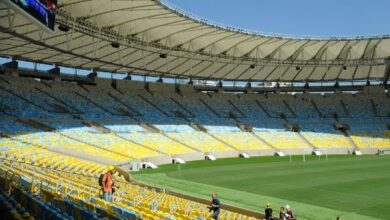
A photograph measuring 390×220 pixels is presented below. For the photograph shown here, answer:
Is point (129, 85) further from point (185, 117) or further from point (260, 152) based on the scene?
point (260, 152)

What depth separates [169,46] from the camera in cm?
4203

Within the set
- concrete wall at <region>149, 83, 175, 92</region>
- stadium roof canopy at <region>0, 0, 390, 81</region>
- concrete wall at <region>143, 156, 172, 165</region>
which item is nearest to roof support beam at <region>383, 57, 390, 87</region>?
stadium roof canopy at <region>0, 0, 390, 81</region>

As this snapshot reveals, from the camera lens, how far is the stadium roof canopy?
3128 centimetres

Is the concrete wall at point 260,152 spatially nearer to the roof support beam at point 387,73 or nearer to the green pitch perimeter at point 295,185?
the green pitch perimeter at point 295,185

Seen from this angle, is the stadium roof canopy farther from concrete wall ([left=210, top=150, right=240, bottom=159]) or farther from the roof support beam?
concrete wall ([left=210, top=150, right=240, bottom=159])

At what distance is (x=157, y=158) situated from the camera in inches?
1521

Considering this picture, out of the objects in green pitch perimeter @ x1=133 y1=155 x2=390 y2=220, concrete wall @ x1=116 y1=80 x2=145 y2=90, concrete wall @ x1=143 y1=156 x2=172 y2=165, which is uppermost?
concrete wall @ x1=116 y1=80 x2=145 y2=90

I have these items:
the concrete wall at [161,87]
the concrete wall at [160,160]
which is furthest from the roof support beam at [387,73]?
the concrete wall at [160,160]

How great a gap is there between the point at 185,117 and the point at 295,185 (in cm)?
3068

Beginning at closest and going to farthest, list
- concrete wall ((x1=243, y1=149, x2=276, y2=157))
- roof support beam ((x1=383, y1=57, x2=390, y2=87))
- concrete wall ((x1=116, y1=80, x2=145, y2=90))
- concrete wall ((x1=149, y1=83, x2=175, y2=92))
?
concrete wall ((x1=243, y1=149, x2=276, y2=157))
roof support beam ((x1=383, y1=57, x2=390, y2=87))
concrete wall ((x1=116, y1=80, x2=145, y2=90))
concrete wall ((x1=149, y1=83, x2=175, y2=92))

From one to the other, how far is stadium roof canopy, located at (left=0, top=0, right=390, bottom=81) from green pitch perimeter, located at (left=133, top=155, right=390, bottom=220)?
12870 millimetres

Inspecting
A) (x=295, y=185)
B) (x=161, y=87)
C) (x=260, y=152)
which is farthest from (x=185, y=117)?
(x=295, y=185)

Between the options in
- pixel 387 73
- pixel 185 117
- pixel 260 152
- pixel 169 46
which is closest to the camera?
Result: pixel 169 46

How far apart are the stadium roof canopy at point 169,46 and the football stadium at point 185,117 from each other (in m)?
0.19
